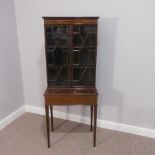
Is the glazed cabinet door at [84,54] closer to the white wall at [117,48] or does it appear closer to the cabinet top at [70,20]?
the cabinet top at [70,20]

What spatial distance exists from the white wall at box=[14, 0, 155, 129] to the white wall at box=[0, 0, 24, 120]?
0.11 meters

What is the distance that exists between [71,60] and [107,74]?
22.4 inches

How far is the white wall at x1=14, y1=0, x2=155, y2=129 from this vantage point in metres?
2.12

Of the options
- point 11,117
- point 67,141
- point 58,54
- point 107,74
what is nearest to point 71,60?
point 58,54

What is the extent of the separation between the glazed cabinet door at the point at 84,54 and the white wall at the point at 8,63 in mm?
1003

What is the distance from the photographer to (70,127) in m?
2.62

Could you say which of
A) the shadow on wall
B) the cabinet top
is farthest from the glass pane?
the cabinet top

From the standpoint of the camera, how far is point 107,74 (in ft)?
7.89

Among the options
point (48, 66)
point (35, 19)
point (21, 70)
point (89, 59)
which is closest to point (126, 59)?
point (89, 59)

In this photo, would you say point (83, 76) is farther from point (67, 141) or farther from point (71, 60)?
point (67, 141)

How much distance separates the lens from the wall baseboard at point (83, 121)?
95.0 inches

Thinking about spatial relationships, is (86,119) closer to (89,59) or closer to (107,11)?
(89,59)

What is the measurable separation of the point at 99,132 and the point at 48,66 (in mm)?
1092

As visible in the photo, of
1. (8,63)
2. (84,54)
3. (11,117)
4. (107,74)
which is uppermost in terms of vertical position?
(84,54)
